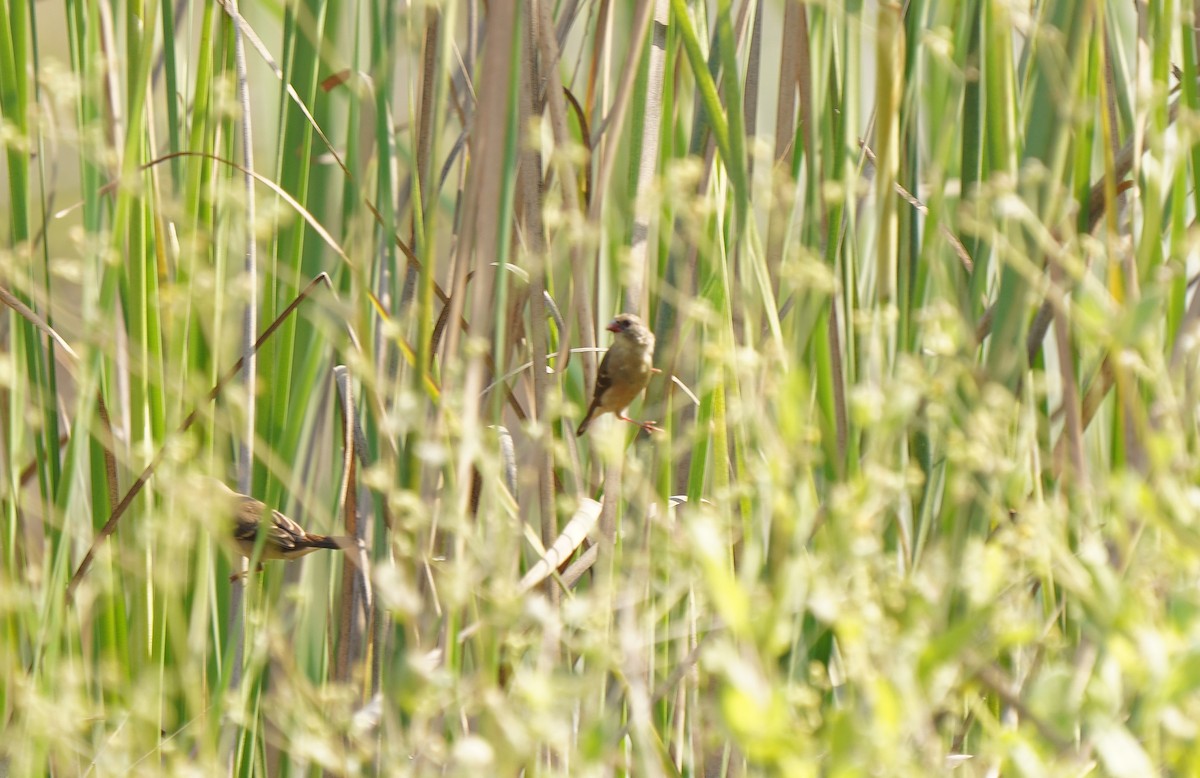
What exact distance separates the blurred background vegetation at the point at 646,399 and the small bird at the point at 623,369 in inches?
1.7

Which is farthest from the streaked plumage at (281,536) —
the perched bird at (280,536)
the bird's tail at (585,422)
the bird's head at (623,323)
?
the bird's head at (623,323)

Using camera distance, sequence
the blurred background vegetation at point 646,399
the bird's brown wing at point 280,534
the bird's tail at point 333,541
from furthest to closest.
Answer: the bird's brown wing at point 280,534
the bird's tail at point 333,541
the blurred background vegetation at point 646,399

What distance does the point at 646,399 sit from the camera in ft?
4.80

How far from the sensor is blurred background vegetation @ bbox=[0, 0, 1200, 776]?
2.29 ft

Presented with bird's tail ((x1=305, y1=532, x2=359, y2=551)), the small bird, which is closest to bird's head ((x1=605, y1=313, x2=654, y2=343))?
the small bird

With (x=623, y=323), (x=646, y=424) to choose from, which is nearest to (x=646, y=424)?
(x=646, y=424)

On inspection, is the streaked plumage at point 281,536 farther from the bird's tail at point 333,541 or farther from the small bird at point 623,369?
the small bird at point 623,369

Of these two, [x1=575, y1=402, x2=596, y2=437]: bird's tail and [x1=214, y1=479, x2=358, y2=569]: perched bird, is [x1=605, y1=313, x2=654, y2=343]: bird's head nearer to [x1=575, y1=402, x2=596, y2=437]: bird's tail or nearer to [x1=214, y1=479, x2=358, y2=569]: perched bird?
[x1=575, y1=402, x2=596, y2=437]: bird's tail

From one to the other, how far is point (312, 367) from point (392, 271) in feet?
0.98

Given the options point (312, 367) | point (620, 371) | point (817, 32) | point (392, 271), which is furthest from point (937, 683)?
point (620, 371)

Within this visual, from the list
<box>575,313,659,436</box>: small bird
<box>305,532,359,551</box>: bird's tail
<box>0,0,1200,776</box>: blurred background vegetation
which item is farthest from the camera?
<box>575,313,659,436</box>: small bird

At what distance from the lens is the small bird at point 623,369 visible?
1.38 m

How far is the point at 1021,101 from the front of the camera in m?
1.26

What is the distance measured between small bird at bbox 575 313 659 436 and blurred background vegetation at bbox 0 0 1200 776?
43 millimetres
